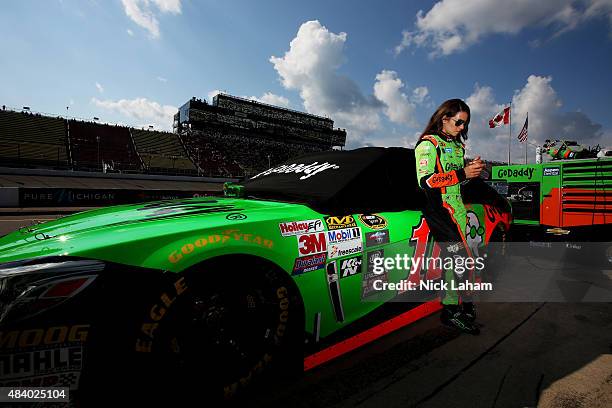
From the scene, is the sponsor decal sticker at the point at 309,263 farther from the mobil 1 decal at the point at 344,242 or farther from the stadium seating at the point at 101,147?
the stadium seating at the point at 101,147

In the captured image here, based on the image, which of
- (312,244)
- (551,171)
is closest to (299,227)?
(312,244)

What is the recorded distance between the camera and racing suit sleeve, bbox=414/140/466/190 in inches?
86.1

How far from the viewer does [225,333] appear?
149cm

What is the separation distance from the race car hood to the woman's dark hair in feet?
4.42

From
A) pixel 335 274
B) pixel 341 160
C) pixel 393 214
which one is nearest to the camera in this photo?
pixel 335 274

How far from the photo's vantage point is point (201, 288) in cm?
139

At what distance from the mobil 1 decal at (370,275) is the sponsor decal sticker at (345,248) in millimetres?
106

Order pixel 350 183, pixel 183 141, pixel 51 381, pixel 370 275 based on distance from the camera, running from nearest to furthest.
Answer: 1. pixel 51 381
2. pixel 370 275
3. pixel 350 183
4. pixel 183 141

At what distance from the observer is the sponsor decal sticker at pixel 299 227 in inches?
64.8

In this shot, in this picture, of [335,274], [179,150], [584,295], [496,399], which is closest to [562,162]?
[584,295]

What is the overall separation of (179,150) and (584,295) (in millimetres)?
45197

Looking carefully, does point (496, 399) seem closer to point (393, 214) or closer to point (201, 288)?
point (393, 214)

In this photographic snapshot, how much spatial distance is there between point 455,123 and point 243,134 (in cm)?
6010

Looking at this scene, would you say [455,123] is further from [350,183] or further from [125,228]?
[125,228]
